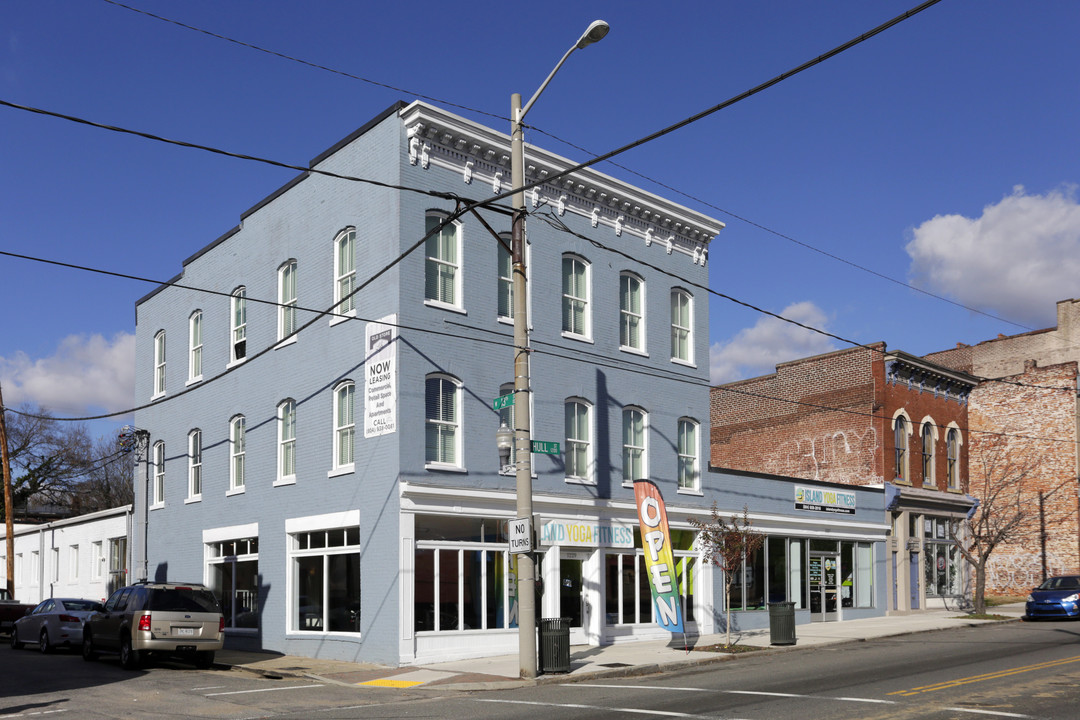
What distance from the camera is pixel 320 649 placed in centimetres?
2320

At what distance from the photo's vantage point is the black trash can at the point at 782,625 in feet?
79.8

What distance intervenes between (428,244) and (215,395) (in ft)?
31.1

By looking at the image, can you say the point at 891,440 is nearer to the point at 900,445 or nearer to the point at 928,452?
the point at 900,445

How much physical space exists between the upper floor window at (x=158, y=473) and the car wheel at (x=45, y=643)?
6.63 metres

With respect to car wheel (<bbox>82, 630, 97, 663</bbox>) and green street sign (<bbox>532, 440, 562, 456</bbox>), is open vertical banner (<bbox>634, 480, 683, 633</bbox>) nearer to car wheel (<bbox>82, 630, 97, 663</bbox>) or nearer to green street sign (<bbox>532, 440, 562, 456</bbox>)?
green street sign (<bbox>532, 440, 562, 456</bbox>)

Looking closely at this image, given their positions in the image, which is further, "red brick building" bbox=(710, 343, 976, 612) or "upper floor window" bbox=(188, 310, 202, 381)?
"red brick building" bbox=(710, 343, 976, 612)

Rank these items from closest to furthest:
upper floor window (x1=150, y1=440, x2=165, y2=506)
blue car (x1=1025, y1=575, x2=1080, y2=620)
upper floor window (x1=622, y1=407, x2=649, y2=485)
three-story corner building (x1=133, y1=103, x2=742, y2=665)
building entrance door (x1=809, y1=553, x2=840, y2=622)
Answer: three-story corner building (x1=133, y1=103, x2=742, y2=665) → upper floor window (x1=622, y1=407, x2=649, y2=485) → blue car (x1=1025, y1=575, x2=1080, y2=620) → upper floor window (x1=150, y1=440, x2=165, y2=506) → building entrance door (x1=809, y1=553, x2=840, y2=622)

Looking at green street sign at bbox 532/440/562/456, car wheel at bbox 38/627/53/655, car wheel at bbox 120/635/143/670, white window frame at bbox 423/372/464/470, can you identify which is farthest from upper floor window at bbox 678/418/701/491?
car wheel at bbox 38/627/53/655

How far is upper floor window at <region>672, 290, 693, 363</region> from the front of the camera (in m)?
29.2

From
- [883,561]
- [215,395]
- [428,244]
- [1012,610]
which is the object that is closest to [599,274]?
[428,244]

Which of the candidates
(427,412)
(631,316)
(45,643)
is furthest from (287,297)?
(45,643)

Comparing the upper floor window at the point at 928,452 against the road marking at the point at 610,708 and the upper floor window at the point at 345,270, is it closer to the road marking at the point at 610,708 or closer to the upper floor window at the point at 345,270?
the upper floor window at the point at 345,270

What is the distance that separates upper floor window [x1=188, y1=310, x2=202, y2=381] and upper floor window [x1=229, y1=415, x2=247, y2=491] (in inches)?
125

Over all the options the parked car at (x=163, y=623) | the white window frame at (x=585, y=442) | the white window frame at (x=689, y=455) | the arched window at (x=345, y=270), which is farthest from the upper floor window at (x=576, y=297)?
the parked car at (x=163, y=623)
